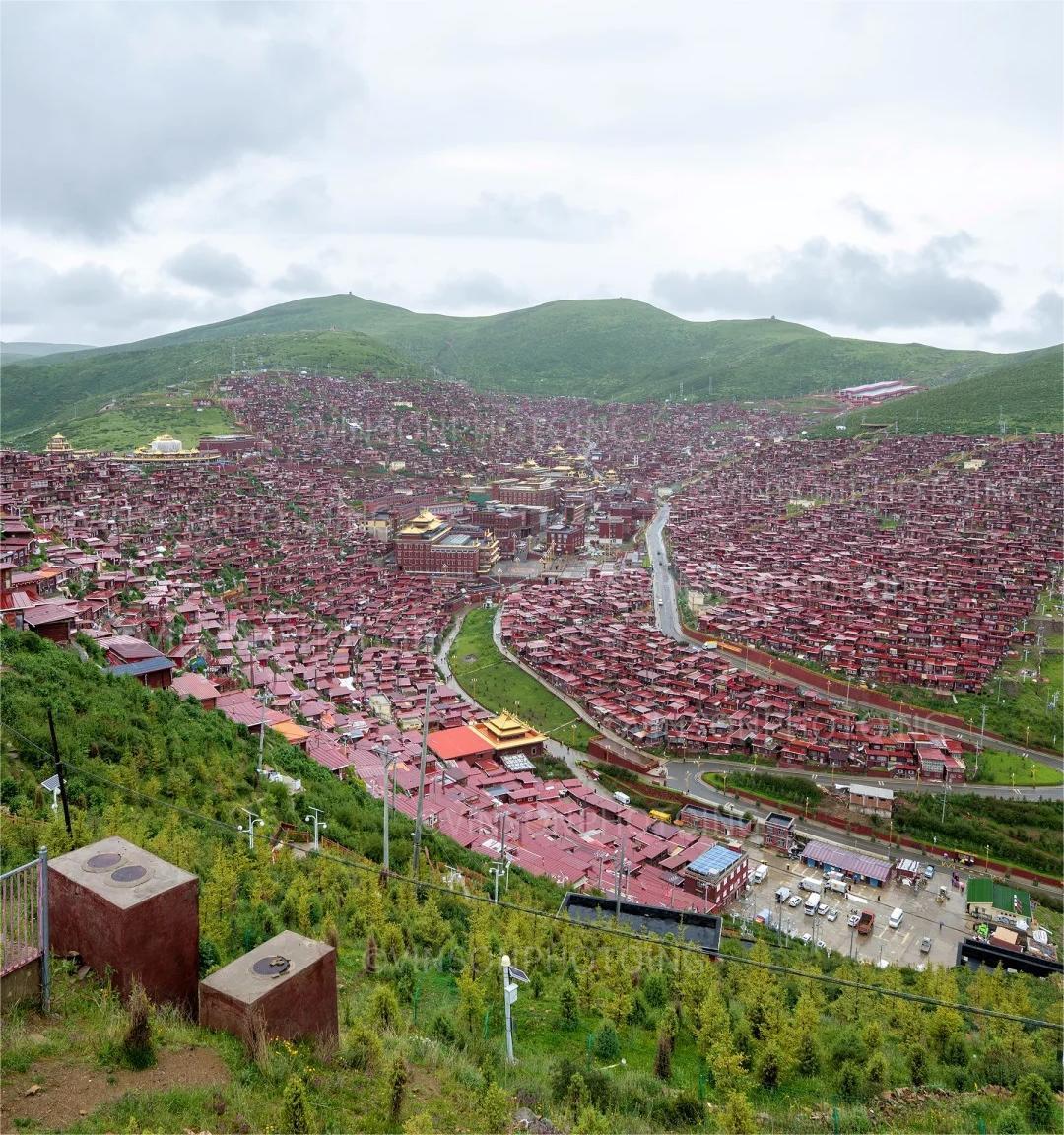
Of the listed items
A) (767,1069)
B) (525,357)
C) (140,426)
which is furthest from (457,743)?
(525,357)

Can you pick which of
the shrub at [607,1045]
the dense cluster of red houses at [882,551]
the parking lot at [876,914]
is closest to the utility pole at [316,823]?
the shrub at [607,1045]

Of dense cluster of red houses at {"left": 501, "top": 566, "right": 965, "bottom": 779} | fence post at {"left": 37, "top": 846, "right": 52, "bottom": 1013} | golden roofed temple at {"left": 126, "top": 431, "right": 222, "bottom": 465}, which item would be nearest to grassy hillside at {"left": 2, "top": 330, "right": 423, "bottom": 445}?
golden roofed temple at {"left": 126, "top": 431, "right": 222, "bottom": 465}

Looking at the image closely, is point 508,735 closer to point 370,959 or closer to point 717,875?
point 717,875

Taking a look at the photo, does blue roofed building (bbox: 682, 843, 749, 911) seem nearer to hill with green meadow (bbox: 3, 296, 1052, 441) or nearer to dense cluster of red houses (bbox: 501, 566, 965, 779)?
dense cluster of red houses (bbox: 501, 566, 965, 779)

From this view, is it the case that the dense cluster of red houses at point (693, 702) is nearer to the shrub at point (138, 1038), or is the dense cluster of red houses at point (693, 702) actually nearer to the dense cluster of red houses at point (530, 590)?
the dense cluster of red houses at point (530, 590)

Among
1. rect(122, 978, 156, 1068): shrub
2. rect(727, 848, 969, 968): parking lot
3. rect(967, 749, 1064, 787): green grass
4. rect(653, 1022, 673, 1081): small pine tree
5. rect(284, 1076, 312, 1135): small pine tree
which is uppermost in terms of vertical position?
rect(122, 978, 156, 1068): shrub
